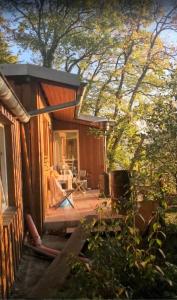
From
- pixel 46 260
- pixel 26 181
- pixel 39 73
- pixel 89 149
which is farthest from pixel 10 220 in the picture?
pixel 89 149

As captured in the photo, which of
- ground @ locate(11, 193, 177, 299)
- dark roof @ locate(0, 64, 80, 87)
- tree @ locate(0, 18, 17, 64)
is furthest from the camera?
tree @ locate(0, 18, 17, 64)

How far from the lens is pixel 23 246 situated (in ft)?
17.5

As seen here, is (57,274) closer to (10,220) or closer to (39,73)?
(10,220)

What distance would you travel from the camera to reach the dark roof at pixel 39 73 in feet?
19.0

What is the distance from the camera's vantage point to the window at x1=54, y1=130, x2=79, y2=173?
40.6 feet

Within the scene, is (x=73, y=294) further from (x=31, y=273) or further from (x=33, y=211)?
(x=33, y=211)

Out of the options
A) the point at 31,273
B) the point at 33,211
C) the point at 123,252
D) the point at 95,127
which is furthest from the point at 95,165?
the point at 123,252

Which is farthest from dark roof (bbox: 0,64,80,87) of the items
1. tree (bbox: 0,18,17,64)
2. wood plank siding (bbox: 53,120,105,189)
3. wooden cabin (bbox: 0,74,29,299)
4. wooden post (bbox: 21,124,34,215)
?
tree (bbox: 0,18,17,64)

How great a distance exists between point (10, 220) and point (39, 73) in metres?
2.80

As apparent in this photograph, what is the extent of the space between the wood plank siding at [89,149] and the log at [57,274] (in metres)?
7.69

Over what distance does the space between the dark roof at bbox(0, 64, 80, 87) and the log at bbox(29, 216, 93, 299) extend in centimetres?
260

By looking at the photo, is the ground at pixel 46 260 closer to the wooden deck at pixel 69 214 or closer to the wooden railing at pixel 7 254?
the wooden deck at pixel 69 214

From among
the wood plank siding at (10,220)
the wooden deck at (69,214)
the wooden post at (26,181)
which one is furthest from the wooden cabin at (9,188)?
the wooden deck at (69,214)

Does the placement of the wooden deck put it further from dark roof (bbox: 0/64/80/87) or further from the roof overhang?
dark roof (bbox: 0/64/80/87)
